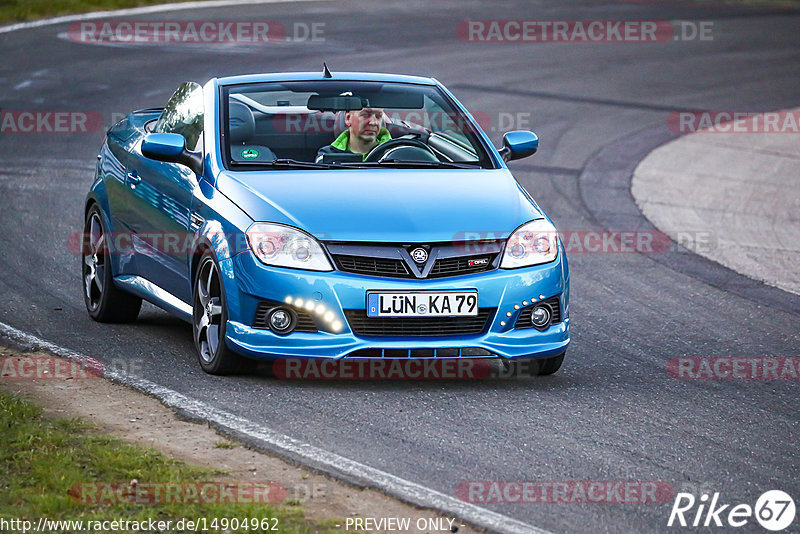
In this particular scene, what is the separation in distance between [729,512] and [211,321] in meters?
3.28

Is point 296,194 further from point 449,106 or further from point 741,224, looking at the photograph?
point 741,224

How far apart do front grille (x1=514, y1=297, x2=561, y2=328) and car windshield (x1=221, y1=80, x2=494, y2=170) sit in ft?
4.01

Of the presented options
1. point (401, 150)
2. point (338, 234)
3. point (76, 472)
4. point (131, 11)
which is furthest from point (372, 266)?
point (131, 11)

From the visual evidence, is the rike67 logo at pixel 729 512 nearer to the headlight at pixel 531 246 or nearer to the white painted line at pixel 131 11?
the headlight at pixel 531 246

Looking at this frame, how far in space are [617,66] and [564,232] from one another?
12.8 meters

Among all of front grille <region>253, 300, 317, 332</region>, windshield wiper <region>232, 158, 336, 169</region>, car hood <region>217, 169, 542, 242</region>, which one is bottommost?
front grille <region>253, 300, 317, 332</region>

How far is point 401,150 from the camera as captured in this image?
905 cm

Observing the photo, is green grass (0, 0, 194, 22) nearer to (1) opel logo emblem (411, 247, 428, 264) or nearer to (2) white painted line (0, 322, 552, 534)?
(2) white painted line (0, 322, 552, 534)

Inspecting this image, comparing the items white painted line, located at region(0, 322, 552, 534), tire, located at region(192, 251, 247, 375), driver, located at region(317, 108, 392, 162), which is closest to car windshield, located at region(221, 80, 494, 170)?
driver, located at region(317, 108, 392, 162)

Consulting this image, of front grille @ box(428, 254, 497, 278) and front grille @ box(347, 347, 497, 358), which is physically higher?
front grille @ box(428, 254, 497, 278)

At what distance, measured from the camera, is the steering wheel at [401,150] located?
29.5 feet

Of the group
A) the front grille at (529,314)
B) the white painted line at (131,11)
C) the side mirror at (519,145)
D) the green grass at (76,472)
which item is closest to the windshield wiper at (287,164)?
the side mirror at (519,145)

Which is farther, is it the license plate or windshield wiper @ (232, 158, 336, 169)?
windshield wiper @ (232, 158, 336, 169)

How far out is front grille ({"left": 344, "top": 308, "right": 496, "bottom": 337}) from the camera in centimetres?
772
